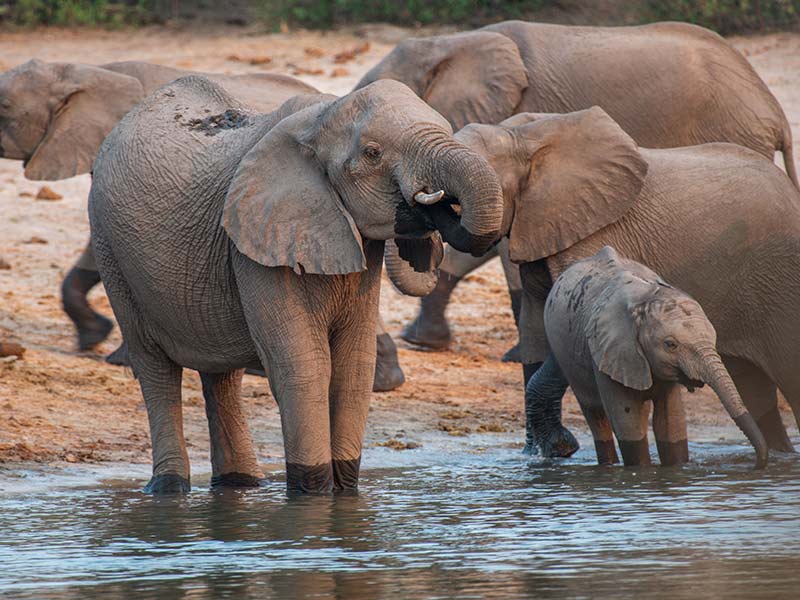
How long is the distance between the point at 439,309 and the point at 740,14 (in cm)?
650

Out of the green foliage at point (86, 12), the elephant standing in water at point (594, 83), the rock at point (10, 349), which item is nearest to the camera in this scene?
the rock at point (10, 349)

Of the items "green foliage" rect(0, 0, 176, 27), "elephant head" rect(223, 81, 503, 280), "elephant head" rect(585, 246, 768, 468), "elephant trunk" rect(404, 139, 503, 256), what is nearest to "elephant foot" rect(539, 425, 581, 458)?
"elephant head" rect(585, 246, 768, 468)

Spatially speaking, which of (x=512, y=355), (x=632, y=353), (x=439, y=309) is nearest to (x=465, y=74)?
(x=439, y=309)

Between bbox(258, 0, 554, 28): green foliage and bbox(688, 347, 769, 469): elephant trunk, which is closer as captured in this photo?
bbox(688, 347, 769, 469): elephant trunk

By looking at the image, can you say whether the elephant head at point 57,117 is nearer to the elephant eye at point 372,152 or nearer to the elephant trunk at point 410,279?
the elephant trunk at point 410,279

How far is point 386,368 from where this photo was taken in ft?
29.9

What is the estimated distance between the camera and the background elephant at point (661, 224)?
779cm

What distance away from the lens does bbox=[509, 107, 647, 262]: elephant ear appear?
785 centimetres

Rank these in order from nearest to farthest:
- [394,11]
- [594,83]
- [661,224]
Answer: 1. [661,224]
2. [594,83]
3. [394,11]

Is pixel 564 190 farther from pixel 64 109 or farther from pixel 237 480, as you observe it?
pixel 64 109

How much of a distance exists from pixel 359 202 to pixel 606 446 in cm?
223

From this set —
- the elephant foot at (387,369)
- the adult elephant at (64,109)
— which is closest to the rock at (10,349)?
the adult elephant at (64,109)

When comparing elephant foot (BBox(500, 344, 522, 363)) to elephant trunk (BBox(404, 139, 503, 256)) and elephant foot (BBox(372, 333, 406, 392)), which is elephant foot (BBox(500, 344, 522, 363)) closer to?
elephant foot (BBox(372, 333, 406, 392))

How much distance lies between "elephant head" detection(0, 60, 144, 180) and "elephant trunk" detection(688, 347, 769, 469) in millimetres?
4604
